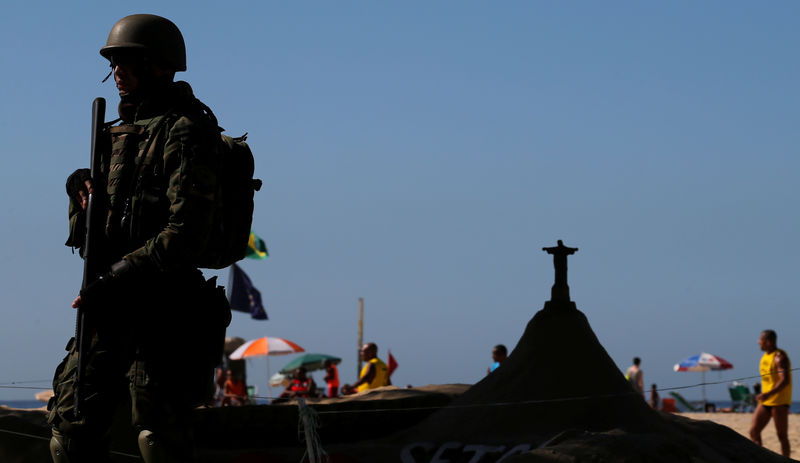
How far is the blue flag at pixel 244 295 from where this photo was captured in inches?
1012

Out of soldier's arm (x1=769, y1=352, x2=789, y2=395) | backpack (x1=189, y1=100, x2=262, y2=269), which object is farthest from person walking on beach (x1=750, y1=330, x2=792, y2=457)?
backpack (x1=189, y1=100, x2=262, y2=269)

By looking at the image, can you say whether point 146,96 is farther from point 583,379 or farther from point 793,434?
point 793,434

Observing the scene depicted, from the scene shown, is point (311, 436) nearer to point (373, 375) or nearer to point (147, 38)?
point (147, 38)

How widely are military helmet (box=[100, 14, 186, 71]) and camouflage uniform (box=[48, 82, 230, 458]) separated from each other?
223mm

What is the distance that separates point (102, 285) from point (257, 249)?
22549mm

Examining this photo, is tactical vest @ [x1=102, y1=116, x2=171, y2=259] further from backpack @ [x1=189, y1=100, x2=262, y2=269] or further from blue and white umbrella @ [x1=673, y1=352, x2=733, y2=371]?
blue and white umbrella @ [x1=673, y1=352, x2=733, y2=371]

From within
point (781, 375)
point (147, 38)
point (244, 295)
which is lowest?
point (781, 375)

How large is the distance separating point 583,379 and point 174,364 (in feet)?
10.7

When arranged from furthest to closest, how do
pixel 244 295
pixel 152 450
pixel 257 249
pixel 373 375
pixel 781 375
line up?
1. pixel 257 249
2. pixel 244 295
3. pixel 373 375
4. pixel 781 375
5. pixel 152 450

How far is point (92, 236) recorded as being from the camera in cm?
425

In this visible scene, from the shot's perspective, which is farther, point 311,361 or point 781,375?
point 311,361

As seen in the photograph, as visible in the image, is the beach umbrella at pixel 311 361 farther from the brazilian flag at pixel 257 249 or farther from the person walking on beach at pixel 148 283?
the person walking on beach at pixel 148 283

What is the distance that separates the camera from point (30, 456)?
20.7ft

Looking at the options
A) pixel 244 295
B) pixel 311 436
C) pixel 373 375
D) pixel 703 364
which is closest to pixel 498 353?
pixel 373 375
